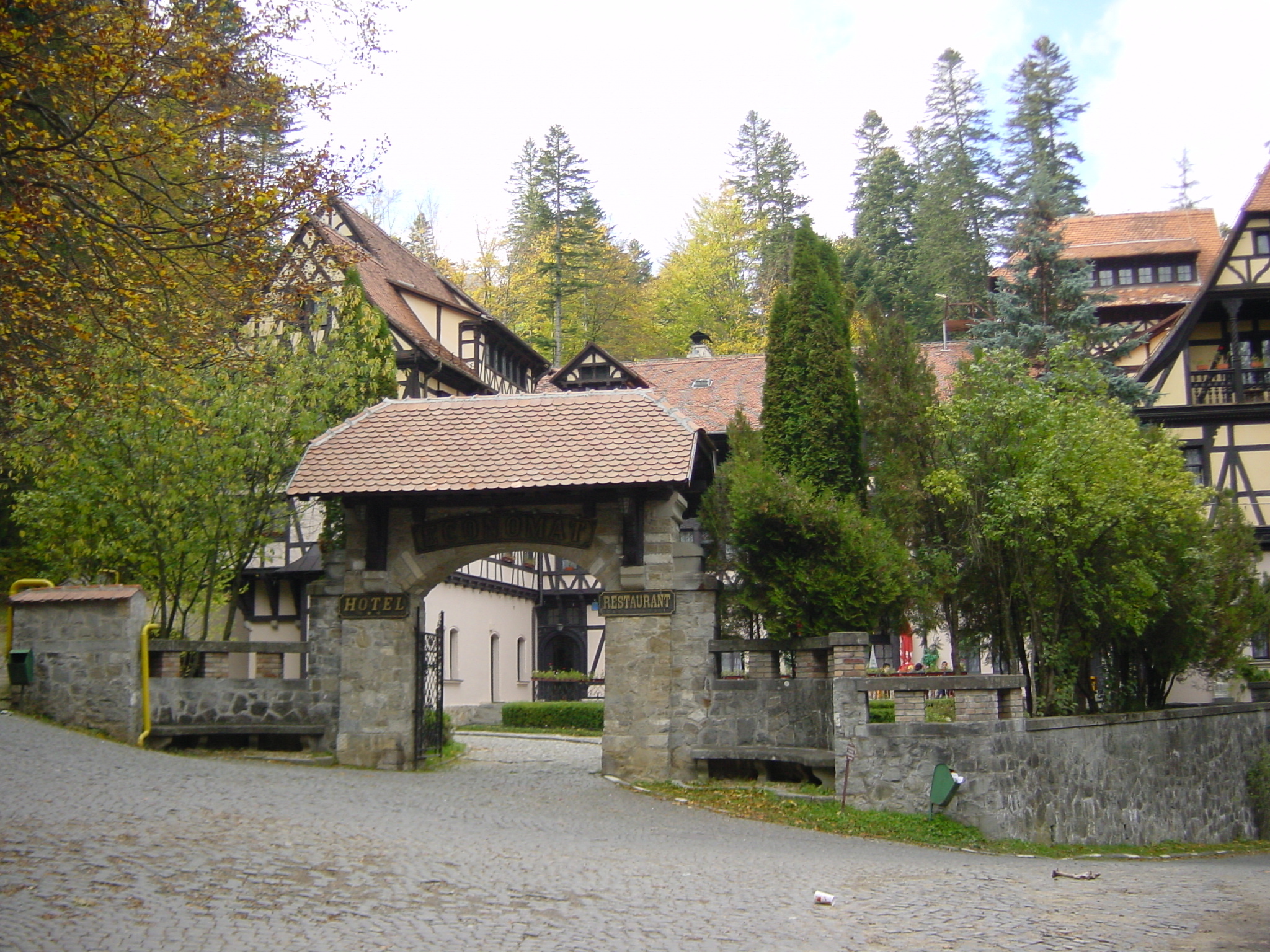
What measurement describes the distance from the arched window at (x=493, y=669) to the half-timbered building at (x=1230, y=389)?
53.7 ft

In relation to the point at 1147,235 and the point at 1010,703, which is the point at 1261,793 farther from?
the point at 1147,235

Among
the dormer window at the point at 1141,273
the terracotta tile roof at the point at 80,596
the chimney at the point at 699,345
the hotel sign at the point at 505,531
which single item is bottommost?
the terracotta tile roof at the point at 80,596

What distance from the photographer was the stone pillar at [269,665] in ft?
58.2

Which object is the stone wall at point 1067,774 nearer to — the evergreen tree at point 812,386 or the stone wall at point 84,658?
→ the evergreen tree at point 812,386

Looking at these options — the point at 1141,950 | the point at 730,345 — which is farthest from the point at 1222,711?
the point at 730,345

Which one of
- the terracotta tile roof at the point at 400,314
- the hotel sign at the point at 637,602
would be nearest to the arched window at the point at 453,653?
the terracotta tile roof at the point at 400,314

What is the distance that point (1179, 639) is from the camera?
1919cm

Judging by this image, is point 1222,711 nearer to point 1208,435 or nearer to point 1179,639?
point 1179,639

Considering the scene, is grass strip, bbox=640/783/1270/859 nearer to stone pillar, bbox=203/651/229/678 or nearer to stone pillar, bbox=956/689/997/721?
stone pillar, bbox=956/689/997/721

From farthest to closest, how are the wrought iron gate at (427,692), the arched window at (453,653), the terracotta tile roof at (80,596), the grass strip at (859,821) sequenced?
the arched window at (453,653) → the wrought iron gate at (427,692) → the terracotta tile roof at (80,596) → the grass strip at (859,821)

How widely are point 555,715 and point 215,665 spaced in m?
11.7

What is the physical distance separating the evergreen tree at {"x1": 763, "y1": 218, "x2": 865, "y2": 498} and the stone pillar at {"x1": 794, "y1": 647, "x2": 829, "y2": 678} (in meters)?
2.54

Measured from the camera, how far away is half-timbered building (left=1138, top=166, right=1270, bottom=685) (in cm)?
2742

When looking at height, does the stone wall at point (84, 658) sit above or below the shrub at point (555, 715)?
above
